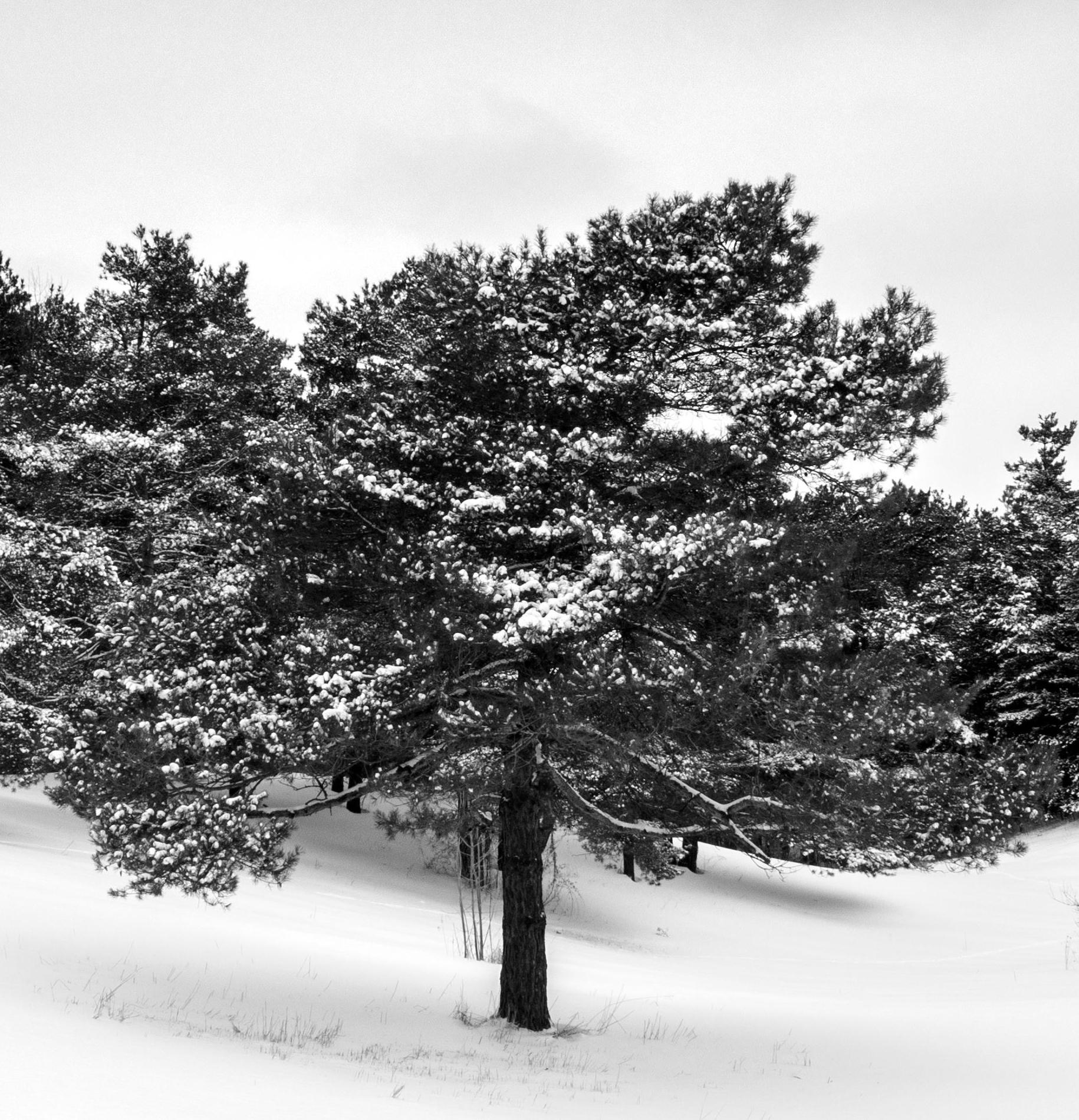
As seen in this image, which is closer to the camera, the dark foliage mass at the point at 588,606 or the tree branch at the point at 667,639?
the dark foliage mass at the point at 588,606

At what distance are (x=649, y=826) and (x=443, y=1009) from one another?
4099 millimetres

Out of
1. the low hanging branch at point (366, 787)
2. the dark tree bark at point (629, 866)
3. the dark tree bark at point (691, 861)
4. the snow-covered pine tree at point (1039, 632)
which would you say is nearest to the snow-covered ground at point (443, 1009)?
the dark tree bark at point (629, 866)

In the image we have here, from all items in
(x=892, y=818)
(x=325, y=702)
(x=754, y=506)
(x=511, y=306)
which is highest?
(x=511, y=306)

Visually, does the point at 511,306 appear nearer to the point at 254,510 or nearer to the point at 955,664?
the point at 254,510

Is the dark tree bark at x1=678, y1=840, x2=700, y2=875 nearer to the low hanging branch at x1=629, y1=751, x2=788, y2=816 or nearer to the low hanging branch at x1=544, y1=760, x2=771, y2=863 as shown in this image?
the low hanging branch at x1=544, y1=760, x2=771, y2=863

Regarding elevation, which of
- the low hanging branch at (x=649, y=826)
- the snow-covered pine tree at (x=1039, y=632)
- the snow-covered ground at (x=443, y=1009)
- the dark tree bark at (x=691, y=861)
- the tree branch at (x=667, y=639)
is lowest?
the snow-covered ground at (x=443, y=1009)

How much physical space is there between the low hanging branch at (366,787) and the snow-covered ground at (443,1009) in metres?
1.92

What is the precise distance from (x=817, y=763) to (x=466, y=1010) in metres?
5.72

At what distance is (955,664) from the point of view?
18.2m

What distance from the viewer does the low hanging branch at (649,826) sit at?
9.39 meters

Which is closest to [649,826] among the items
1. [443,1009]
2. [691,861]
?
[443,1009]

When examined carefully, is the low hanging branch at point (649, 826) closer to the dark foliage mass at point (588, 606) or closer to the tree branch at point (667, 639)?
the dark foliage mass at point (588, 606)

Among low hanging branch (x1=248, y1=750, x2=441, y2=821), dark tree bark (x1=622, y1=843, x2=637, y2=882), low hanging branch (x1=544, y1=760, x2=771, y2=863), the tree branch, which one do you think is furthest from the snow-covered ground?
the tree branch

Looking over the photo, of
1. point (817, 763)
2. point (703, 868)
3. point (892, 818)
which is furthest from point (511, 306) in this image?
point (703, 868)
